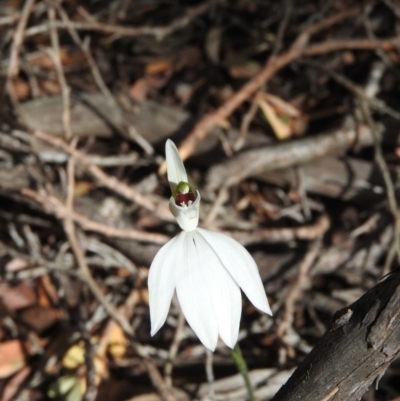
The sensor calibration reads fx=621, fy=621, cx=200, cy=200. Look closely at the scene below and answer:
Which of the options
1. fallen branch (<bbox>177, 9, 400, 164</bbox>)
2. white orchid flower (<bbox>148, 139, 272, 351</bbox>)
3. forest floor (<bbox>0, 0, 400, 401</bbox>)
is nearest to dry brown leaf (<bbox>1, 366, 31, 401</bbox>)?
forest floor (<bbox>0, 0, 400, 401</bbox>)

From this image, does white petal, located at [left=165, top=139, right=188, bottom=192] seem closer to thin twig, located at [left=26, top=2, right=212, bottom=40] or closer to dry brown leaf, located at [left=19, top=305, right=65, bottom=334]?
dry brown leaf, located at [left=19, top=305, right=65, bottom=334]

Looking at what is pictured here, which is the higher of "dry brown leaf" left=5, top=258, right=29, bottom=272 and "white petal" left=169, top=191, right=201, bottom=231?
"white petal" left=169, top=191, right=201, bottom=231

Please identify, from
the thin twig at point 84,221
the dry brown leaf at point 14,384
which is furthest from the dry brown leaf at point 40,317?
the thin twig at point 84,221

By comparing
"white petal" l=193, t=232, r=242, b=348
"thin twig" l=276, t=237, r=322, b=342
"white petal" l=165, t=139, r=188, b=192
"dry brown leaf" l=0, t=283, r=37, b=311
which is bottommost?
"thin twig" l=276, t=237, r=322, b=342

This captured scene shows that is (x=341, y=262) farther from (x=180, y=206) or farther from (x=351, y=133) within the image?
(x=180, y=206)

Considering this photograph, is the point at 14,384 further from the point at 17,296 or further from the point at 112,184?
the point at 112,184
